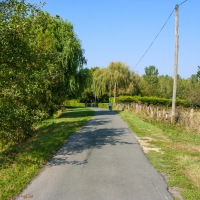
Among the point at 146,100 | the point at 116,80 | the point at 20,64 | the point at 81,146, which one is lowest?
the point at 81,146

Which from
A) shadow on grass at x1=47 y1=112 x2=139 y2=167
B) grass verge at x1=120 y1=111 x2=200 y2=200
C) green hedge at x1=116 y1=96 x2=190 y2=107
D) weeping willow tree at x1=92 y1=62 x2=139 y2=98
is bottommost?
shadow on grass at x1=47 y1=112 x2=139 y2=167

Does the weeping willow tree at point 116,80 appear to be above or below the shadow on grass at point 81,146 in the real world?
above

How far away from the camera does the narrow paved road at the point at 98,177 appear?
6000 mm

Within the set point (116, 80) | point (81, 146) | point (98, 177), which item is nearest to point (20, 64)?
point (81, 146)

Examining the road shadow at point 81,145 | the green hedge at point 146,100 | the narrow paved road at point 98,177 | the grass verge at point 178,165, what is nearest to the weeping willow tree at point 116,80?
the green hedge at point 146,100

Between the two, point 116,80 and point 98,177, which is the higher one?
point 116,80

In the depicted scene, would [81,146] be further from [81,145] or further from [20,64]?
[20,64]

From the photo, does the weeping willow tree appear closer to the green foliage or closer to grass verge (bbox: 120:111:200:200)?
grass verge (bbox: 120:111:200:200)

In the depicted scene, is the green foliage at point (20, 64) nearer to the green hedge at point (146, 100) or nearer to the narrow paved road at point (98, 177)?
the narrow paved road at point (98, 177)

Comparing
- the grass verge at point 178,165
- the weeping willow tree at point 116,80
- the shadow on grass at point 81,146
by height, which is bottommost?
the shadow on grass at point 81,146

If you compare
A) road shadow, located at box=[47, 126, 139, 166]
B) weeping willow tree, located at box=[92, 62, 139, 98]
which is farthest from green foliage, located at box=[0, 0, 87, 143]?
weeping willow tree, located at box=[92, 62, 139, 98]

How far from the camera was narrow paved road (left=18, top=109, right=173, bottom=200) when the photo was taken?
6000mm

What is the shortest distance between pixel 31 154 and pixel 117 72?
51.2m

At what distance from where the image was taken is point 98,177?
731cm
